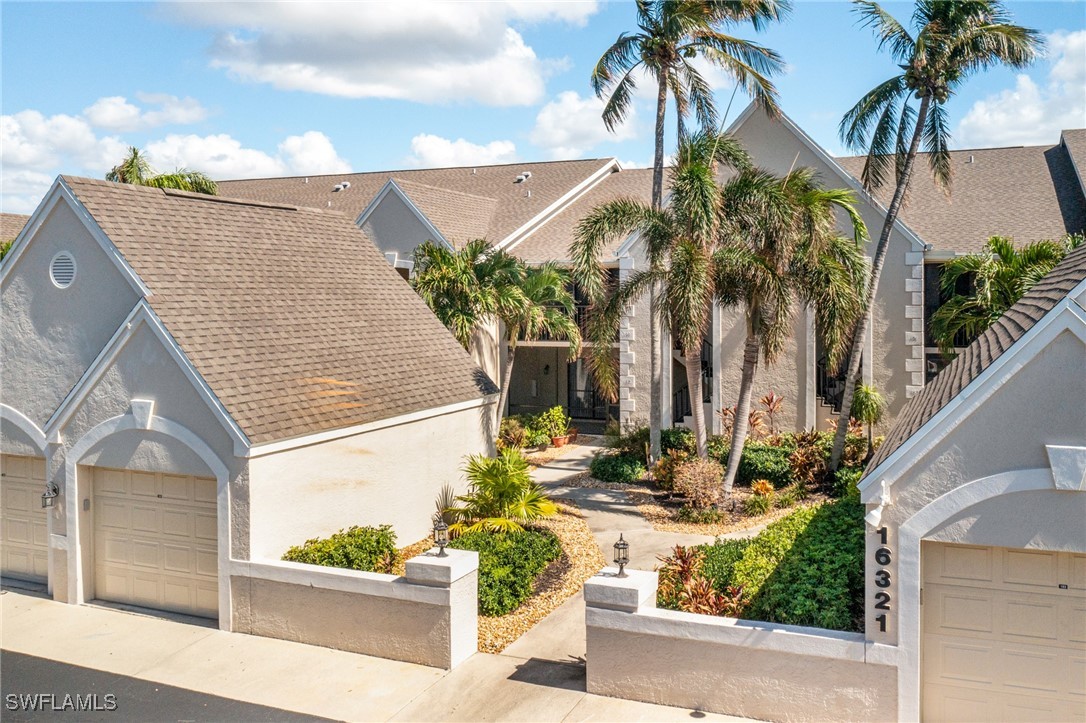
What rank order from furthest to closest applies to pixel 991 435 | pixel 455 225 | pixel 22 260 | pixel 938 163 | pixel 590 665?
pixel 455 225, pixel 938 163, pixel 22 260, pixel 590 665, pixel 991 435

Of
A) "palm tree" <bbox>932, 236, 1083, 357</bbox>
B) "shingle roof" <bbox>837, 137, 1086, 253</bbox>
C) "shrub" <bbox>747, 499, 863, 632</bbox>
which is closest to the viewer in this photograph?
"shrub" <bbox>747, 499, 863, 632</bbox>

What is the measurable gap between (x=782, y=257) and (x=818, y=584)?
7.62 metres

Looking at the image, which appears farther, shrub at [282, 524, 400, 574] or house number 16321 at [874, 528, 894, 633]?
shrub at [282, 524, 400, 574]

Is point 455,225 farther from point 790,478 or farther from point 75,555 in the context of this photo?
point 75,555

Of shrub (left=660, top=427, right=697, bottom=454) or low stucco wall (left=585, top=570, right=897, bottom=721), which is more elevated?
shrub (left=660, top=427, right=697, bottom=454)

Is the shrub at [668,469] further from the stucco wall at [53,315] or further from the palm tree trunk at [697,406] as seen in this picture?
the stucco wall at [53,315]

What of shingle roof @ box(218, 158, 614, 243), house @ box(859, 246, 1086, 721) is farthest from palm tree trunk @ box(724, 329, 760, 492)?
shingle roof @ box(218, 158, 614, 243)

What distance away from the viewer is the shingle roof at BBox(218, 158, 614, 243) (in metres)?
30.0

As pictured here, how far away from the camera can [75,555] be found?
1352cm

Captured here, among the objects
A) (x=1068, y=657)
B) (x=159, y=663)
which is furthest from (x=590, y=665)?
(x=159, y=663)

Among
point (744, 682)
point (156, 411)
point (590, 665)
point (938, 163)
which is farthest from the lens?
point (938, 163)

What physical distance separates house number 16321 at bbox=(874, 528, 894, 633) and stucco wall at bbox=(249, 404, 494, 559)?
26.4 ft

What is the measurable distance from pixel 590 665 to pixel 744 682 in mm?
1772

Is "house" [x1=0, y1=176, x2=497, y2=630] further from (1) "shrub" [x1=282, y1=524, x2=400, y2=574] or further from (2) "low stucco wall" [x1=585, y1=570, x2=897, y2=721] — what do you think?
(2) "low stucco wall" [x1=585, y1=570, x2=897, y2=721]
